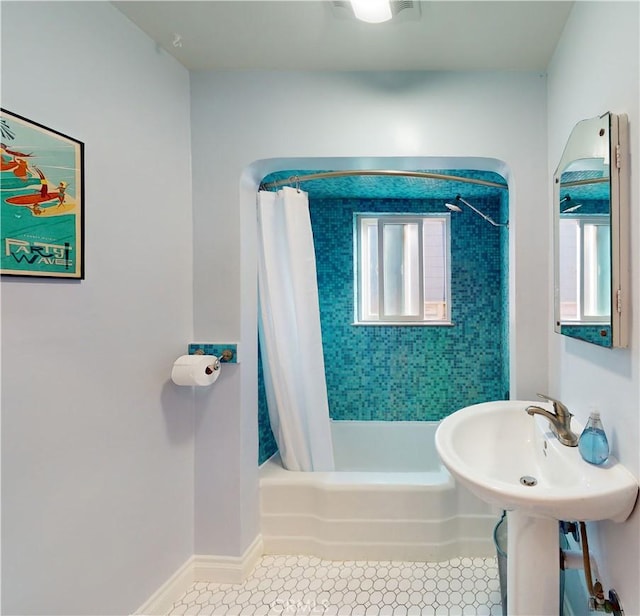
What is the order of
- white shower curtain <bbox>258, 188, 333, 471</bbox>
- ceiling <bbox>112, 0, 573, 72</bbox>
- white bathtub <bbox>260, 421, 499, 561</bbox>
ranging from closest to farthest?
1. ceiling <bbox>112, 0, 573, 72</bbox>
2. white bathtub <bbox>260, 421, 499, 561</bbox>
3. white shower curtain <bbox>258, 188, 333, 471</bbox>

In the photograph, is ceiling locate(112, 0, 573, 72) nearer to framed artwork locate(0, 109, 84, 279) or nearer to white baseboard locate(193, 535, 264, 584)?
framed artwork locate(0, 109, 84, 279)

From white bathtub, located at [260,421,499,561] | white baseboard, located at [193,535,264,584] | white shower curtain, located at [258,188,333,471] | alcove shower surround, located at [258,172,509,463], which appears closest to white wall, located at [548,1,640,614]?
white bathtub, located at [260,421,499,561]

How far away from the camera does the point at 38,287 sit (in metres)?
1.03

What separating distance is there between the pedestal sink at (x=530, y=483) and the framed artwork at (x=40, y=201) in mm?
1352

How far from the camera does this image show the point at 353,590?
4.96 feet

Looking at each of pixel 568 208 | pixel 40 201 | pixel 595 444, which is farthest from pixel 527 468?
pixel 40 201

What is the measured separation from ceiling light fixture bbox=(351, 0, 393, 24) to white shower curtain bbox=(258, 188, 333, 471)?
77cm

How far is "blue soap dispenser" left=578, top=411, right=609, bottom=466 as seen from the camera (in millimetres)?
960

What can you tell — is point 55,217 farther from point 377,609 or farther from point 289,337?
point 377,609

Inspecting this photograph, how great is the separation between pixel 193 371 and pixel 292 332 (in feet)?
1.94

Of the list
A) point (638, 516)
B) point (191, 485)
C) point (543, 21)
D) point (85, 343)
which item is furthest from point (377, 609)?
point (543, 21)

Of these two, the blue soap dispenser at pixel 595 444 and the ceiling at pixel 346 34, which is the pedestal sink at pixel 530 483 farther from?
the ceiling at pixel 346 34

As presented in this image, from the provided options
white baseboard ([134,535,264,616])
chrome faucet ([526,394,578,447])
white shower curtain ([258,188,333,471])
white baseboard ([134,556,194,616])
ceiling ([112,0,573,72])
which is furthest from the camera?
white shower curtain ([258,188,333,471])

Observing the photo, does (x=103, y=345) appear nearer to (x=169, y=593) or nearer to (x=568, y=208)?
(x=169, y=593)
